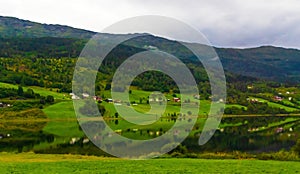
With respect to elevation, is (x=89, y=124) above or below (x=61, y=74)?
below

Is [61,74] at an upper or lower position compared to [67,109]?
upper

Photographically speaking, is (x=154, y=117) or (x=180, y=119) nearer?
(x=154, y=117)

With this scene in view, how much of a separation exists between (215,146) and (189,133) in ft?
70.7

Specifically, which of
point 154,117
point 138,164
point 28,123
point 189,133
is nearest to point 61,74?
point 28,123

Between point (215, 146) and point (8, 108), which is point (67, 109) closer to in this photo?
point (8, 108)

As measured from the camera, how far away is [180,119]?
117812 mm

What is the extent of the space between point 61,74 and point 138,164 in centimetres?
16664

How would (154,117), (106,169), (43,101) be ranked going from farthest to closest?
(43,101)
(154,117)
(106,169)

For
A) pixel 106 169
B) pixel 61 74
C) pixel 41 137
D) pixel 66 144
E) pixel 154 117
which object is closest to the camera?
pixel 106 169

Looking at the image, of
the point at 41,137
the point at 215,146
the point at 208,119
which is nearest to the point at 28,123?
the point at 41,137

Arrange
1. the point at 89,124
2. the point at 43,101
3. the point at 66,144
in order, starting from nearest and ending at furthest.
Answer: the point at 66,144 → the point at 89,124 → the point at 43,101

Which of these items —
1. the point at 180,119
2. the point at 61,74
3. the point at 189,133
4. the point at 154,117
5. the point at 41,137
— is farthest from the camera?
the point at 61,74

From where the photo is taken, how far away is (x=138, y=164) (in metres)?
29.8

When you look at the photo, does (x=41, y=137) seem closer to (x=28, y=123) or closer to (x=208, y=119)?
(x=28, y=123)
